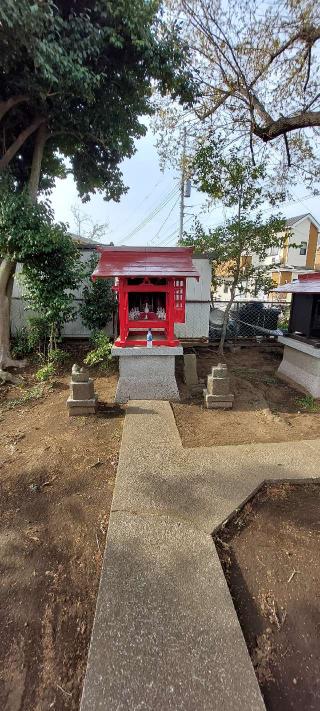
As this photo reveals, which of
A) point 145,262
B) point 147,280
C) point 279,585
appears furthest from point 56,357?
point 279,585

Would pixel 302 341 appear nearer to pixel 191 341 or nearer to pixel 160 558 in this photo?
pixel 191 341

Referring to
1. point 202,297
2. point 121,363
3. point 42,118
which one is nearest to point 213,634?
point 121,363

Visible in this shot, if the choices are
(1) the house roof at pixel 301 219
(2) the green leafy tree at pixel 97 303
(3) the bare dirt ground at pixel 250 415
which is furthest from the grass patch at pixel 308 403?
(1) the house roof at pixel 301 219

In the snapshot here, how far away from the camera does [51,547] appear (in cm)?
222

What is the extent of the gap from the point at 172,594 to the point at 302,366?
4882 millimetres

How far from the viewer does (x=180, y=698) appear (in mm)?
1314

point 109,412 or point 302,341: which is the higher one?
point 302,341

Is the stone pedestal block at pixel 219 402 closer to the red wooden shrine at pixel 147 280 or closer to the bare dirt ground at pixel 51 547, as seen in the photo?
the red wooden shrine at pixel 147 280

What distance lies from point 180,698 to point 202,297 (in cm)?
726

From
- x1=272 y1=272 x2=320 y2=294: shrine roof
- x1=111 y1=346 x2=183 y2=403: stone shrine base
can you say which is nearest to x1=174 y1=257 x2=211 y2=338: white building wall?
x1=272 y1=272 x2=320 y2=294: shrine roof

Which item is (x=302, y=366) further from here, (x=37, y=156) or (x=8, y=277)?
(x=37, y=156)

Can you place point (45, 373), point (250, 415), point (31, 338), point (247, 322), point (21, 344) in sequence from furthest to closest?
point (247, 322)
point (21, 344)
point (31, 338)
point (45, 373)
point (250, 415)

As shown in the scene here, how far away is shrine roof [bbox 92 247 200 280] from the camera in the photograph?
445 centimetres

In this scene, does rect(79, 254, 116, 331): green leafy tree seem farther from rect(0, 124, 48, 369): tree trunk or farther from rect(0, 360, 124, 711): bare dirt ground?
rect(0, 360, 124, 711): bare dirt ground
